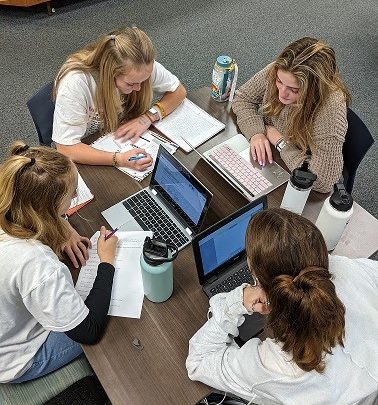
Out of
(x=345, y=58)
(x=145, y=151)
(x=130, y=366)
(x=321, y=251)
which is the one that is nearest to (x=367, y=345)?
(x=321, y=251)

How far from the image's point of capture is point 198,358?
3.56 feet

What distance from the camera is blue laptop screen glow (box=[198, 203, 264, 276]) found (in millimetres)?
1174

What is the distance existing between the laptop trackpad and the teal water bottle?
0.83 feet

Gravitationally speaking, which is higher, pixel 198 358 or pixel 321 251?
pixel 321 251

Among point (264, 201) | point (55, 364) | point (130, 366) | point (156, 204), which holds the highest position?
point (264, 201)

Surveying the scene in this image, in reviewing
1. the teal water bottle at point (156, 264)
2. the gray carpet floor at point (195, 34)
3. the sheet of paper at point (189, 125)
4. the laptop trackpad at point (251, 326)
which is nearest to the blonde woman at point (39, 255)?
the teal water bottle at point (156, 264)

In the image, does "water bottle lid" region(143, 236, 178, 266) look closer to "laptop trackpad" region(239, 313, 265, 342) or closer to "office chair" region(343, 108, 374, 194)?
"laptop trackpad" region(239, 313, 265, 342)

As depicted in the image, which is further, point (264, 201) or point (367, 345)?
point (264, 201)

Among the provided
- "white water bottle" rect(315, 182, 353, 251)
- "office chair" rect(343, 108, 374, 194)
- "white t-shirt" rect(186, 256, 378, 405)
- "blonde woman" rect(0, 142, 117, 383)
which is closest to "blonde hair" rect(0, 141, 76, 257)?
"blonde woman" rect(0, 142, 117, 383)

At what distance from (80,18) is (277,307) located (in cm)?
346

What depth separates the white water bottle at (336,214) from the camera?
4.09 ft

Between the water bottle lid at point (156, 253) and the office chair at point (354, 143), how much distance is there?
101 cm

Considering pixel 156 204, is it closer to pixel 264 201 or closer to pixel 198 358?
pixel 264 201

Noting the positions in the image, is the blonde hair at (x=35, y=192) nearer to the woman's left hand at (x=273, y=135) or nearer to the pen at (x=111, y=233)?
the pen at (x=111, y=233)
